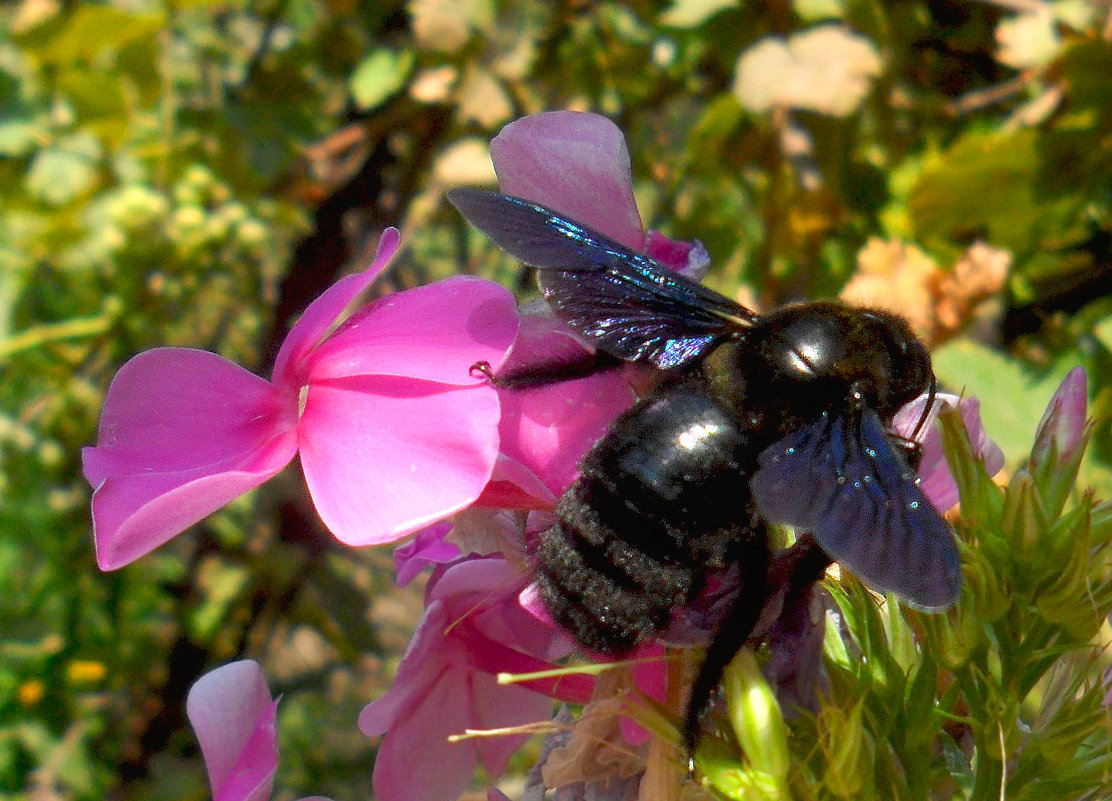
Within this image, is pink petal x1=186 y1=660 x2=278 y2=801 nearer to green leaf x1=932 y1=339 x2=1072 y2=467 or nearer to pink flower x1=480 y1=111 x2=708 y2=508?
pink flower x1=480 y1=111 x2=708 y2=508

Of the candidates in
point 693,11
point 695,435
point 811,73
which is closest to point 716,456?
point 695,435

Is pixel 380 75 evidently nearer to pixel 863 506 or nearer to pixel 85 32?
pixel 85 32

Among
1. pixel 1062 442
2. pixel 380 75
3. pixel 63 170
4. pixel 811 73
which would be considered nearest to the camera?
pixel 1062 442

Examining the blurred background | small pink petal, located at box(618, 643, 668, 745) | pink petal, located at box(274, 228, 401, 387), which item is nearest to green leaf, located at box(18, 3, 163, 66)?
the blurred background

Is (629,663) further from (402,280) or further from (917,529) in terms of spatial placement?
(402,280)

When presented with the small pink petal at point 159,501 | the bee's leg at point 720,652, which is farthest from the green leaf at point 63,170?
the bee's leg at point 720,652

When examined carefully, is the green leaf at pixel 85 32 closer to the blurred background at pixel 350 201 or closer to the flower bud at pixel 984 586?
the blurred background at pixel 350 201

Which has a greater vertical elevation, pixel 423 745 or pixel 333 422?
pixel 333 422
